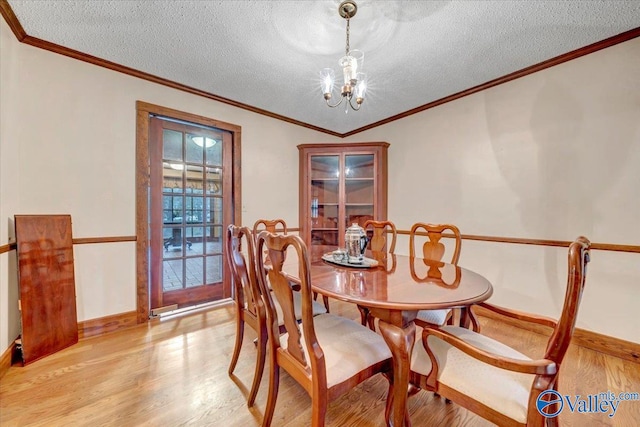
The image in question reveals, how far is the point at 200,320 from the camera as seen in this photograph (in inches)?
97.3

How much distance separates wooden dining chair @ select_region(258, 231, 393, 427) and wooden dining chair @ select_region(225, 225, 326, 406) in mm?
146

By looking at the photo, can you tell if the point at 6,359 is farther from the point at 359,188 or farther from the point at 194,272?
the point at 359,188

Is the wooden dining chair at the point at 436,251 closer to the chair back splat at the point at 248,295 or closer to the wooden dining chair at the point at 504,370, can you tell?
the wooden dining chair at the point at 504,370

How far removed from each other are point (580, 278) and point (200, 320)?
2.72 m

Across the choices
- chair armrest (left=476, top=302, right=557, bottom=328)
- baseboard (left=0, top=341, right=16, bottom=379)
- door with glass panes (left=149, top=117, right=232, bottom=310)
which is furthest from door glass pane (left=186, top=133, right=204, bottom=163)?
Answer: chair armrest (left=476, top=302, right=557, bottom=328)

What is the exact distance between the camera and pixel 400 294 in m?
1.11

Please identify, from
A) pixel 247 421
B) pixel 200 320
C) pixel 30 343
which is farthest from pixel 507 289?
pixel 30 343

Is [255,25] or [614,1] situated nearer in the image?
[614,1]

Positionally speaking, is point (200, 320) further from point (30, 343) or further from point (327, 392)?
point (327, 392)

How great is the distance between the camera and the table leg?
3.37ft

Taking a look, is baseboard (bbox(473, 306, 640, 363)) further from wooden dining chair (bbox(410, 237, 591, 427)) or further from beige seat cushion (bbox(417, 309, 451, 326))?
wooden dining chair (bbox(410, 237, 591, 427))

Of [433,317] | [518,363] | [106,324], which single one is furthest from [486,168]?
[106,324]

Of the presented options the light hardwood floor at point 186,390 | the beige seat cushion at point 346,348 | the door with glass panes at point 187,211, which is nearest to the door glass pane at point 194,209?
the door with glass panes at point 187,211

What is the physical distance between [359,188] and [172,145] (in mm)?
2343
